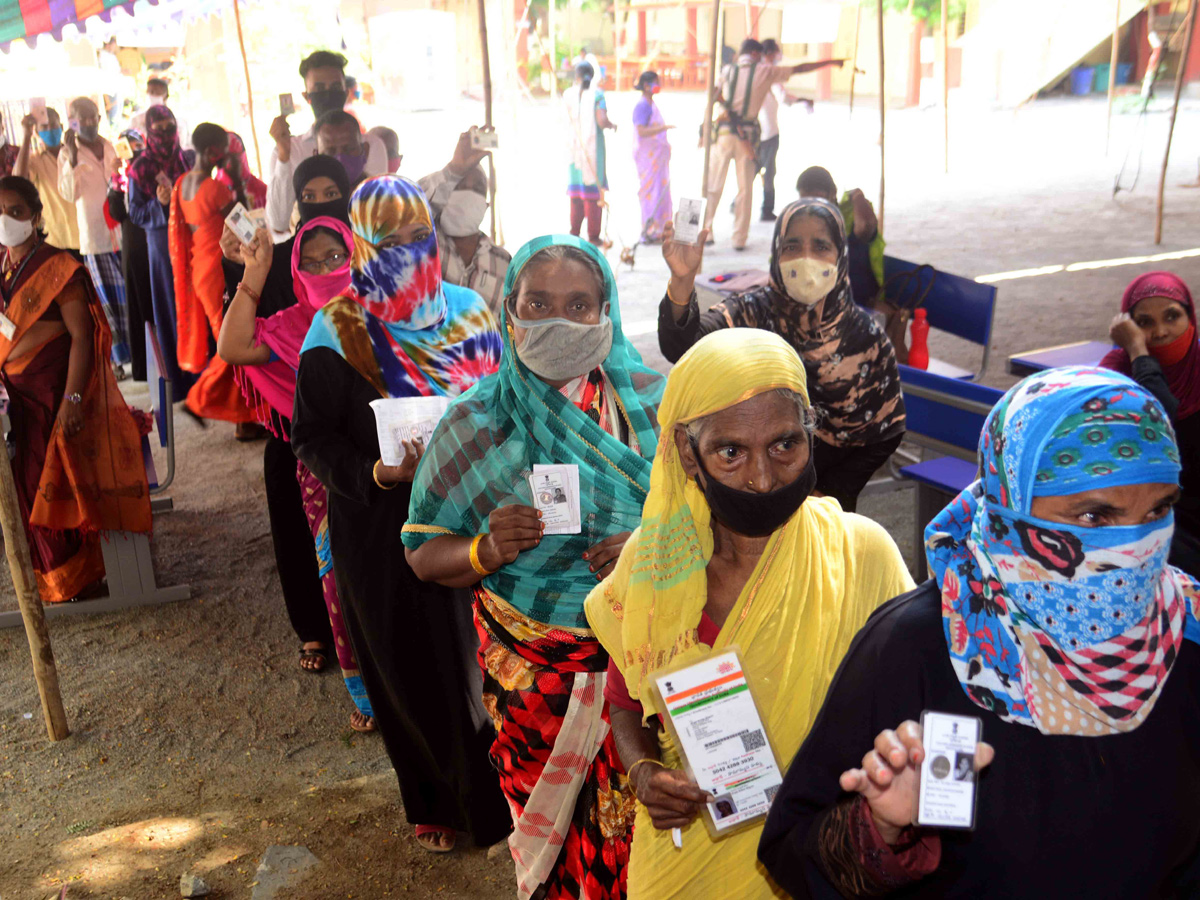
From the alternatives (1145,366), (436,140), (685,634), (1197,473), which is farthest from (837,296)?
(436,140)

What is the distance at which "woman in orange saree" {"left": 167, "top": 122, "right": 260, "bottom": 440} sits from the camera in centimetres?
605

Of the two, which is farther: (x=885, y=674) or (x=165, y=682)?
Result: (x=165, y=682)

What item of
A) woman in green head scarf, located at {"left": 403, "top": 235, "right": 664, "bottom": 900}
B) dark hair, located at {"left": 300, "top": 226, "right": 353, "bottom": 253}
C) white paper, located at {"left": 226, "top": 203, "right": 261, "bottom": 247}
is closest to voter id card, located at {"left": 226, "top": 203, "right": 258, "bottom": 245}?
white paper, located at {"left": 226, "top": 203, "right": 261, "bottom": 247}

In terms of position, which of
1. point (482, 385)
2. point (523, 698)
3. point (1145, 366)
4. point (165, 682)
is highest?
point (482, 385)

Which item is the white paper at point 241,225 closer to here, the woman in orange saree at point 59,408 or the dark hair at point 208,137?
the woman in orange saree at point 59,408

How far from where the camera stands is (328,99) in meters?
6.50

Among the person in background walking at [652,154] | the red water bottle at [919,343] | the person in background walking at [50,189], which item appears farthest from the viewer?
the person in background walking at [652,154]

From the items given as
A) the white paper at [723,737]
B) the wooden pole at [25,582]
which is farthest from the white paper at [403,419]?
the wooden pole at [25,582]

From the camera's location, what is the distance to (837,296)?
3748 mm

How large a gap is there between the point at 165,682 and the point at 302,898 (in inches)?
69.1

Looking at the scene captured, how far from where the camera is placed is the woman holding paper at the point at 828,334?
372cm

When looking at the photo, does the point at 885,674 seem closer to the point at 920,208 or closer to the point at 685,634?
the point at 685,634

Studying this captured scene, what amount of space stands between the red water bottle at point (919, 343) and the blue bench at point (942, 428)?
3.50ft

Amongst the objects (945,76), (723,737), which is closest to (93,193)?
(723,737)
